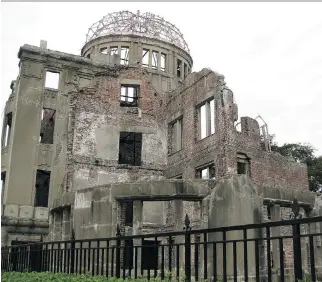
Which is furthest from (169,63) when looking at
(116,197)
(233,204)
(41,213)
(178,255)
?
(178,255)

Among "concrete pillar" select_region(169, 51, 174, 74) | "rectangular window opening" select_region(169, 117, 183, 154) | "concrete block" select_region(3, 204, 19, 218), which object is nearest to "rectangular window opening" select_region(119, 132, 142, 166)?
"rectangular window opening" select_region(169, 117, 183, 154)

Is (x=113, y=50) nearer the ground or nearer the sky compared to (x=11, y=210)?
nearer the sky

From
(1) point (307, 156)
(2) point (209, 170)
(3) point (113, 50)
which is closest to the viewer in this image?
(2) point (209, 170)

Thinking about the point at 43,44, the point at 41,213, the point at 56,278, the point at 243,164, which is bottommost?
the point at 56,278

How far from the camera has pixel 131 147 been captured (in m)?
28.9

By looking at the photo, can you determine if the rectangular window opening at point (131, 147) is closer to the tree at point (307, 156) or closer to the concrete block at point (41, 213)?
the concrete block at point (41, 213)

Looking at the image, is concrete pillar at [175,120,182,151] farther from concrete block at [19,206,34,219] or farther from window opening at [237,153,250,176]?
concrete block at [19,206,34,219]

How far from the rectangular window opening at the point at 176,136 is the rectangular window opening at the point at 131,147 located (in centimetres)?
218

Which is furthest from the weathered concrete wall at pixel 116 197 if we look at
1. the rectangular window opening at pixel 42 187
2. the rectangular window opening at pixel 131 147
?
the rectangular window opening at pixel 131 147

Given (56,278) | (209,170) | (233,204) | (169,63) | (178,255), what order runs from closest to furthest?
(178,255)
(56,278)
(233,204)
(209,170)
(169,63)

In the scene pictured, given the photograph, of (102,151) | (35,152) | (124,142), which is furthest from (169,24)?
(35,152)

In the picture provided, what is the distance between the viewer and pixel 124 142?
27172 mm

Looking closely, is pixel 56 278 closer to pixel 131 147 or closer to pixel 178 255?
pixel 178 255

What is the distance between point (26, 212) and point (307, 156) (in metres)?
29.9
